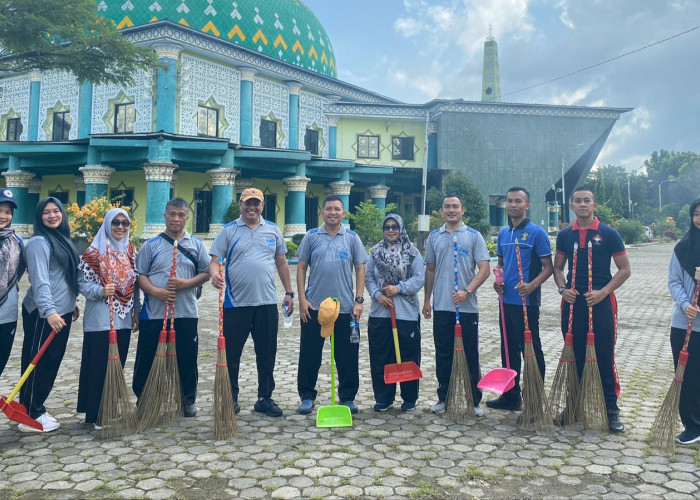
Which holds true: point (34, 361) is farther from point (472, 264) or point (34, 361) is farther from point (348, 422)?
point (472, 264)

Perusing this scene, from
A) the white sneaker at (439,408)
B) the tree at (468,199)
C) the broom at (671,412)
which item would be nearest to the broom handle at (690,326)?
the broom at (671,412)

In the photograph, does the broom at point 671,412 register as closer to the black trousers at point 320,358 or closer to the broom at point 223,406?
the black trousers at point 320,358

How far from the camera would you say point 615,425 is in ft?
13.8

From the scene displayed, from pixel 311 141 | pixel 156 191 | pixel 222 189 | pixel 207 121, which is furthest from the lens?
pixel 311 141

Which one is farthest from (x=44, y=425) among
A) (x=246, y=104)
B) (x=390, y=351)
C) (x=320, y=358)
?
(x=246, y=104)

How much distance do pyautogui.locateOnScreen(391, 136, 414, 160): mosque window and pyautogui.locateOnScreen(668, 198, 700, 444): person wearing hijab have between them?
2654cm

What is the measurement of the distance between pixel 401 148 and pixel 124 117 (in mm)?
14443

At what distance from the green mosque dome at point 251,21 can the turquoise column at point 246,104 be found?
5.84 ft

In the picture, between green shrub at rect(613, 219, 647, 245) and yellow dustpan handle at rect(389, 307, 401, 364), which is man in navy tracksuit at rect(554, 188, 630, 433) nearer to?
yellow dustpan handle at rect(389, 307, 401, 364)

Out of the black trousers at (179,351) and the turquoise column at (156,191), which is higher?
the turquoise column at (156,191)

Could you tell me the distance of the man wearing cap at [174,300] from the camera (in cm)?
448

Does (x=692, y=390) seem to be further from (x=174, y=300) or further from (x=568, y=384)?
(x=174, y=300)

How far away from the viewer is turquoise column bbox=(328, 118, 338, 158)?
28797mm

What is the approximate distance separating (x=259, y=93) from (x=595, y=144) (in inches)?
791
